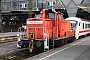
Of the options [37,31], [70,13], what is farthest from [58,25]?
[70,13]

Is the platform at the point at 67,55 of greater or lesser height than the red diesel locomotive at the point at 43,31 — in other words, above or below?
below

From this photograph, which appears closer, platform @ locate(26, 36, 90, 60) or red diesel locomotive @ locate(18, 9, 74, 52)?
platform @ locate(26, 36, 90, 60)

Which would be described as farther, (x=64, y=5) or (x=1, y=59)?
(x=64, y=5)

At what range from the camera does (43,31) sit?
707 inches

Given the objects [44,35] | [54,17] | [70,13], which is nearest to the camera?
[44,35]

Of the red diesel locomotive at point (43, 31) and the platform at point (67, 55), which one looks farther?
the red diesel locomotive at point (43, 31)

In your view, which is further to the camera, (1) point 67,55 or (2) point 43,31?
(2) point 43,31

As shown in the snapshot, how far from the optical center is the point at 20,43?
18.1 metres

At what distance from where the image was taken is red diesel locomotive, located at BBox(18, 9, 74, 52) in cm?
1738

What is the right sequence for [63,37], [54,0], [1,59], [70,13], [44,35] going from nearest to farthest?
1. [1,59]
2. [44,35]
3. [63,37]
4. [70,13]
5. [54,0]

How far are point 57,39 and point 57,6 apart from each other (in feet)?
168

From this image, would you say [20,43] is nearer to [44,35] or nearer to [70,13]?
[44,35]

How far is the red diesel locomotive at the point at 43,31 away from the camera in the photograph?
57.0ft

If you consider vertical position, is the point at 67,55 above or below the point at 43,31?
below
